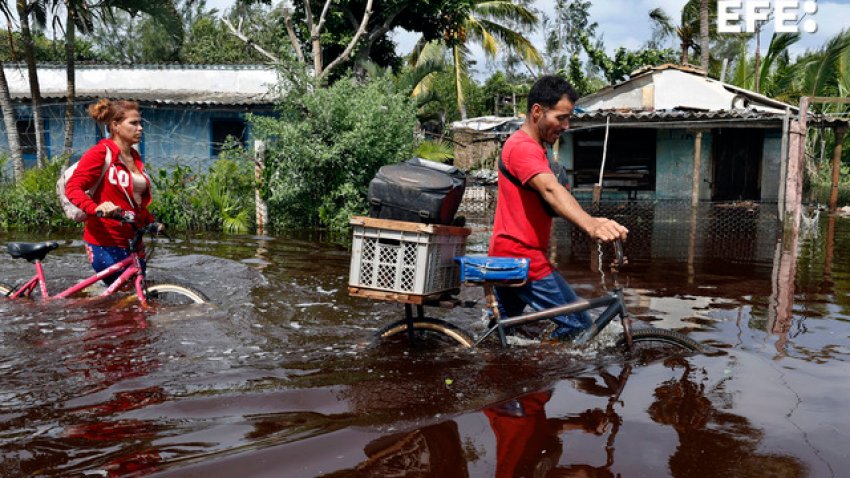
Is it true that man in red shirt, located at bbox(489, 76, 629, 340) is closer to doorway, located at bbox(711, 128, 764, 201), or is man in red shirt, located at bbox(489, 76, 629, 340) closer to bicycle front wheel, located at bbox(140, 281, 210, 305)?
bicycle front wheel, located at bbox(140, 281, 210, 305)

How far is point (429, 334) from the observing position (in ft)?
15.6

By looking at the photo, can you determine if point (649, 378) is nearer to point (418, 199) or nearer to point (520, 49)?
point (418, 199)

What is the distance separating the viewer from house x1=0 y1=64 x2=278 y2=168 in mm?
19047

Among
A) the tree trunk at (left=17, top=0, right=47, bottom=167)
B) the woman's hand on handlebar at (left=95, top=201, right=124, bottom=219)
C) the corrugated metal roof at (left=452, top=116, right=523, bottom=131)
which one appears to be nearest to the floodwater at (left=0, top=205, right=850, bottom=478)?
the woman's hand on handlebar at (left=95, top=201, right=124, bottom=219)

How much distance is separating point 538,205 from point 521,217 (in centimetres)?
12

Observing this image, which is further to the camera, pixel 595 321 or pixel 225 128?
pixel 225 128

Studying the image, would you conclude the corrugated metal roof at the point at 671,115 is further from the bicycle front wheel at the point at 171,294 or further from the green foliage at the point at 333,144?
the bicycle front wheel at the point at 171,294

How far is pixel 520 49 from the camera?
84.4 feet

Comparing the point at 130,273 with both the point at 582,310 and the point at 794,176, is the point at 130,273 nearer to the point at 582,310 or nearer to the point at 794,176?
the point at 582,310

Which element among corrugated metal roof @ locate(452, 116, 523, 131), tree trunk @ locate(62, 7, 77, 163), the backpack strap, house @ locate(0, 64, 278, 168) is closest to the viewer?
the backpack strap

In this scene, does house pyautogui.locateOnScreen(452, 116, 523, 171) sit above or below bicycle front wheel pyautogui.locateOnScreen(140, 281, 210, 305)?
above

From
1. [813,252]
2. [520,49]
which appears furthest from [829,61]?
[813,252]

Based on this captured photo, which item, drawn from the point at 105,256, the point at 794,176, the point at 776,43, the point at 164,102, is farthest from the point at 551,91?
the point at 776,43

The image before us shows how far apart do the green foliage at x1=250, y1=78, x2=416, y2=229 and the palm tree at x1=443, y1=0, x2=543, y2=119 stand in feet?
37.7
